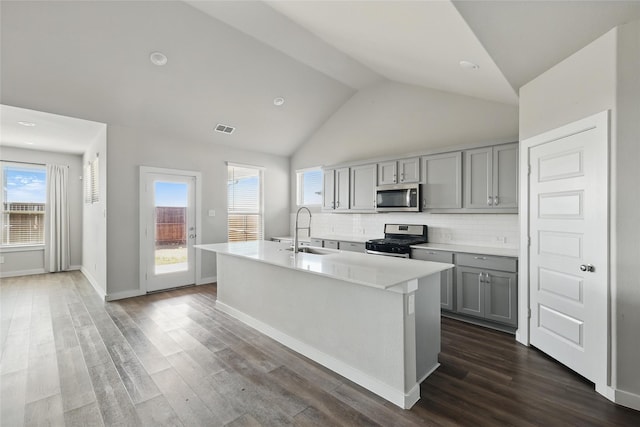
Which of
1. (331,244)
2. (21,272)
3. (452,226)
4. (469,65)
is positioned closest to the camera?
(469,65)

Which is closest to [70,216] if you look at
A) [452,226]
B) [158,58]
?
[158,58]

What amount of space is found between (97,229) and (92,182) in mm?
1086

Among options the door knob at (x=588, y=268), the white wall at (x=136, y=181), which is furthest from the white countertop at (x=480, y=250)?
the white wall at (x=136, y=181)

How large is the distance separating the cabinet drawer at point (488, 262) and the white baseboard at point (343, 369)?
5.96ft

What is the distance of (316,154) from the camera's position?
632cm

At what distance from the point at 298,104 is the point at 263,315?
3645 mm

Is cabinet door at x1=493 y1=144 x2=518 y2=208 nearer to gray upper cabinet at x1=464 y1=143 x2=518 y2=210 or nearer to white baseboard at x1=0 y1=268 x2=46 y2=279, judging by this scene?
gray upper cabinet at x1=464 y1=143 x2=518 y2=210

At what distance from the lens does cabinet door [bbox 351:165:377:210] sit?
4.88m

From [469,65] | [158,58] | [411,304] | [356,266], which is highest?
[158,58]

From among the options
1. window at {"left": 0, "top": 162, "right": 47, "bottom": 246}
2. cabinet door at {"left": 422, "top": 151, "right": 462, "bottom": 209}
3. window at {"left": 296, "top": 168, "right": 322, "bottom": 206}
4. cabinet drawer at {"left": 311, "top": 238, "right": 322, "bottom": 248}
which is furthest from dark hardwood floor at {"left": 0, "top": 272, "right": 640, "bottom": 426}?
window at {"left": 0, "top": 162, "right": 47, "bottom": 246}

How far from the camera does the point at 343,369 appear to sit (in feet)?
8.16

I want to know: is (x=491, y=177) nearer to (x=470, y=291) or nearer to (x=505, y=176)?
(x=505, y=176)

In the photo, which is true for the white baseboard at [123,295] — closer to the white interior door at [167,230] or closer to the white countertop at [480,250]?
the white interior door at [167,230]

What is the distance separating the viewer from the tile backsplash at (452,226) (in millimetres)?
3814
